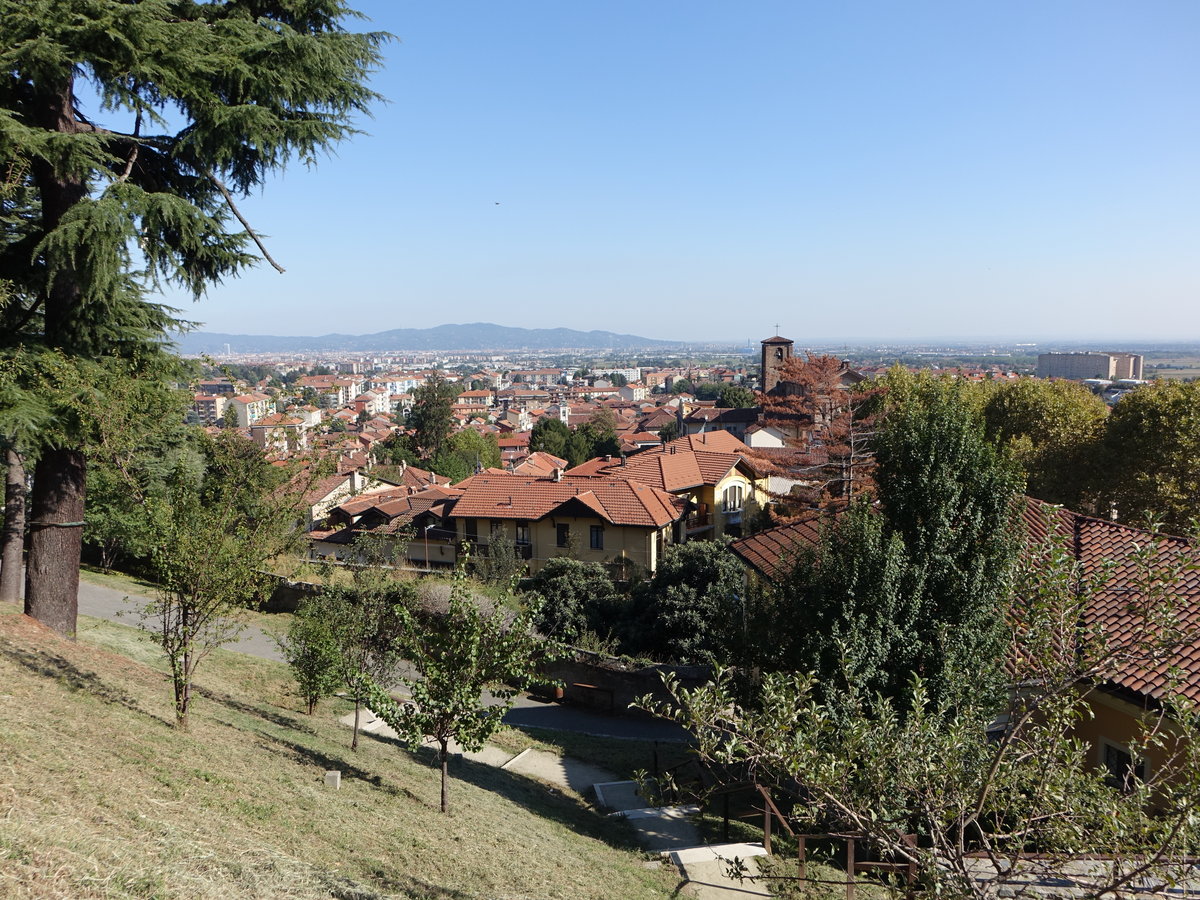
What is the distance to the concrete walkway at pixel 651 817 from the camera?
9.95 m

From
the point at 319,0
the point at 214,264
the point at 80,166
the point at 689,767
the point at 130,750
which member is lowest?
the point at 689,767

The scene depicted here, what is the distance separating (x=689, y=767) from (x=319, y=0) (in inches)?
577

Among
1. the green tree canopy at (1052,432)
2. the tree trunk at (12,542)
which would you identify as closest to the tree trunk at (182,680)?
the tree trunk at (12,542)

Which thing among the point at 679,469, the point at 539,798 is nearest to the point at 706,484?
the point at 679,469

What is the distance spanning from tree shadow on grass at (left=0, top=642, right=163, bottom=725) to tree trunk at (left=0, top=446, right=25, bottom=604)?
22.5 ft

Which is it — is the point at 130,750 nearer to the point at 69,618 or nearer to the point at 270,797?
the point at 270,797

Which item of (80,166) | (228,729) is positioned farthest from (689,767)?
(80,166)

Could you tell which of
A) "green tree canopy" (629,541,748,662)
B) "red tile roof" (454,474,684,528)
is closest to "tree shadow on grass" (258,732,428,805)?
"green tree canopy" (629,541,748,662)

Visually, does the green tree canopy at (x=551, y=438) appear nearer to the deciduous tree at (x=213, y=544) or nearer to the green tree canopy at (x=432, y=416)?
the green tree canopy at (x=432, y=416)

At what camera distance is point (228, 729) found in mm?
11109

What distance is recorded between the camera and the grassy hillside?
5.89 m

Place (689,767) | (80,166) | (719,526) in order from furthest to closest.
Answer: (719,526)
(689,767)
(80,166)

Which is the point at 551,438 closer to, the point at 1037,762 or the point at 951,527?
the point at 951,527

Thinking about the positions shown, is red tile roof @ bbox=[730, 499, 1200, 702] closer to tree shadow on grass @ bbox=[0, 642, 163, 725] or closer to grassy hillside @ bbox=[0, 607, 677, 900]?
grassy hillside @ bbox=[0, 607, 677, 900]
